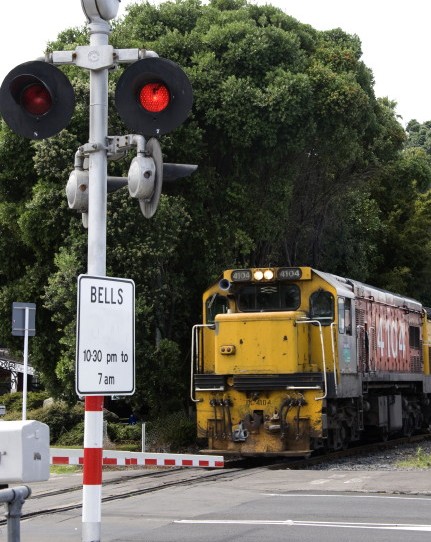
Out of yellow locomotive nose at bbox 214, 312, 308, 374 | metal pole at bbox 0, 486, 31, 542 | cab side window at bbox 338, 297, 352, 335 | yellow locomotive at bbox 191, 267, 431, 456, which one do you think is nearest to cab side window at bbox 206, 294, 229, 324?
yellow locomotive at bbox 191, 267, 431, 456

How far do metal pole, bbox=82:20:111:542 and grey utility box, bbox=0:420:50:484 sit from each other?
1.94 metres

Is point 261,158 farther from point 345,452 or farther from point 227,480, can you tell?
point 227,480

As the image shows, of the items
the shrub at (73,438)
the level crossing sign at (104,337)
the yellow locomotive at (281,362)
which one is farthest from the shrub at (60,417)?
the level crossing sign at (104,337)

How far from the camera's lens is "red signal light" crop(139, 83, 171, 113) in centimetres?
786

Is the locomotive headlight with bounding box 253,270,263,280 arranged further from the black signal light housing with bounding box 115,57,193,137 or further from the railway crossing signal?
the black signal light housing with bounding box 115,57,193,137

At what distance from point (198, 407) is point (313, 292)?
3.23 meters

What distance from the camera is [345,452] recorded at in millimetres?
21438

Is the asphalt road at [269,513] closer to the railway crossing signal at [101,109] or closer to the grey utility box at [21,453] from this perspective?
the railway crossing signal at [101,109]

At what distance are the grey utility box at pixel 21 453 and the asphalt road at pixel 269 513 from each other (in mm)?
5348

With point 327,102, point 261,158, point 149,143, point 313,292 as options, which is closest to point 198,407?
point 313,292

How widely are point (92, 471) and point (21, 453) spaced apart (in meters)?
2.19

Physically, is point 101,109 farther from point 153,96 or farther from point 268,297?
point 268,297

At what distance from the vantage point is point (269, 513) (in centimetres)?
1209

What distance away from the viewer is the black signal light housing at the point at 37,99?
808cm
